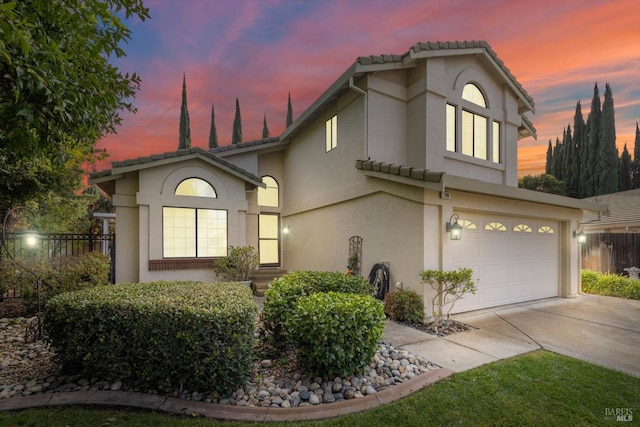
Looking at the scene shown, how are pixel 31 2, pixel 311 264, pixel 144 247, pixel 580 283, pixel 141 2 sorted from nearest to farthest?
pixel 31 2
pixel 141 2
pixel 144 247
pixel 580 283
pixel 311 264

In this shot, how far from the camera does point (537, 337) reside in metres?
5.74

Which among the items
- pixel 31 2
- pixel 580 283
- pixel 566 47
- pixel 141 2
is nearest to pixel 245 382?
pixel 31 2

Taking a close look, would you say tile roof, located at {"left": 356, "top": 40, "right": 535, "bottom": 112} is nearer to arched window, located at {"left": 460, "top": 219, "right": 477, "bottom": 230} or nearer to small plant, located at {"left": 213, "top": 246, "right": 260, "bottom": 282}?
arched window, located at {"left": 460, "top": 219, "right": 477, "bottom": 230}

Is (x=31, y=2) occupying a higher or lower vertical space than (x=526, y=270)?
higher

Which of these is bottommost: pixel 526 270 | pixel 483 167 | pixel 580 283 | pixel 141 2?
pixel 580 283

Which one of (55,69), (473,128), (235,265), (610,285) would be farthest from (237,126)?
(610,285)

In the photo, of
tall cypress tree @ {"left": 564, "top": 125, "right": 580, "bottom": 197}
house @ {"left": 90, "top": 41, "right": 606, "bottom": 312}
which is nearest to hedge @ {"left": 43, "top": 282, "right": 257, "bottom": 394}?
house @ {"left": 90, "top": 41, "right": 606, "bottom": 312}

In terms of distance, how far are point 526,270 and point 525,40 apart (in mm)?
6970

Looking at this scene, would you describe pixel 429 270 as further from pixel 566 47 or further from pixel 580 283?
pixel 566 47

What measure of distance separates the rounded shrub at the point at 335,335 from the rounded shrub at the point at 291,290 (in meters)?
0.50

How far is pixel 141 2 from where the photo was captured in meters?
4.11

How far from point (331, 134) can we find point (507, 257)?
6518 mm

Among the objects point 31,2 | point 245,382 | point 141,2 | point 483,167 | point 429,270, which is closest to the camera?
point 31,2

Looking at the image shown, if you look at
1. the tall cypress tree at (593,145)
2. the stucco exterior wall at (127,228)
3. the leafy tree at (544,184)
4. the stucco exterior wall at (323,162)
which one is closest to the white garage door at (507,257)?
the stucco exterior wall at (323,162)
